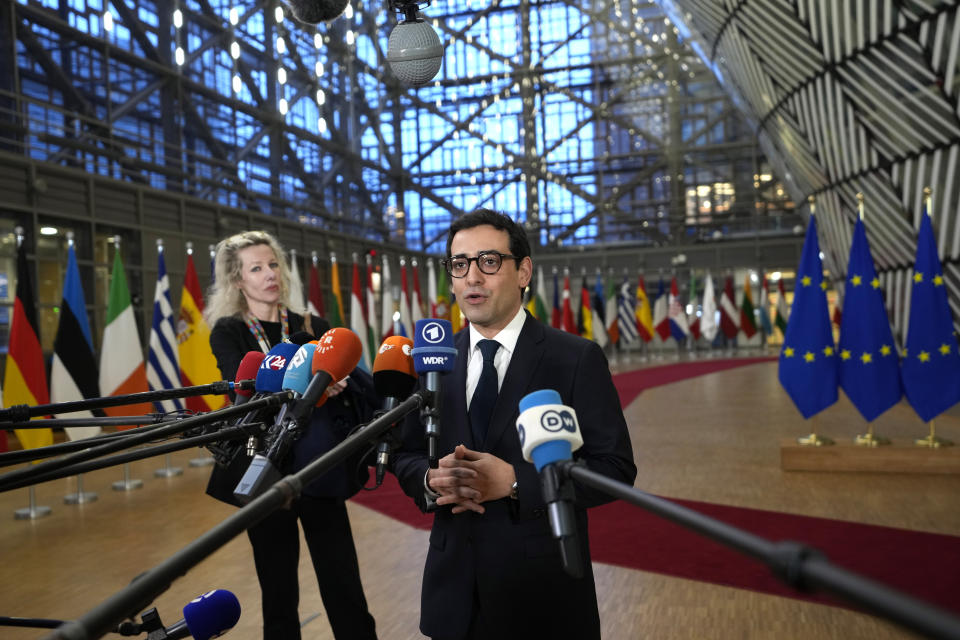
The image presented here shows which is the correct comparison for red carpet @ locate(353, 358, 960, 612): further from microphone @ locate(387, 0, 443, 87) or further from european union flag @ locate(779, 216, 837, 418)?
microphone @ locate(387, 0, 443, 87)

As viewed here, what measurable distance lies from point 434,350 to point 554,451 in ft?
1.96

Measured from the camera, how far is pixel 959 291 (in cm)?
994

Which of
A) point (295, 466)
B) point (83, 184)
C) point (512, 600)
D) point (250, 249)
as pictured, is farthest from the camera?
point (83, 184)

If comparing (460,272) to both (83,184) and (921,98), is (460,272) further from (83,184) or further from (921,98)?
(83,184)

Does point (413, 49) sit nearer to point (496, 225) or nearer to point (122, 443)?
point (496, 225)

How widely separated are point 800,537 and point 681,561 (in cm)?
88

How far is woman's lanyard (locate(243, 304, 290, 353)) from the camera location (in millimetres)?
3131

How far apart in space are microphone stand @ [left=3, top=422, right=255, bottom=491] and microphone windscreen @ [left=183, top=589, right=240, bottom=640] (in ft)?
1.59

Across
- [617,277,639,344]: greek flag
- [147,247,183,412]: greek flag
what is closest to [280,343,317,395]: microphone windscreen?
[147,247,183,412]: greek flag

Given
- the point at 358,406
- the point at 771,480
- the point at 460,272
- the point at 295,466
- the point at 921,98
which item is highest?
the point at 921,98

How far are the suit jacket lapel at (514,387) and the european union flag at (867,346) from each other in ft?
21.9

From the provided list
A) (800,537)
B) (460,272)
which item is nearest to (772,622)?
(800,537)

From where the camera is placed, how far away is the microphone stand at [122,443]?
1.10 meters

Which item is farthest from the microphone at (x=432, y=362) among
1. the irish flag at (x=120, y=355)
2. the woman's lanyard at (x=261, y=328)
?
the irish flag at (x=120, y=355)
